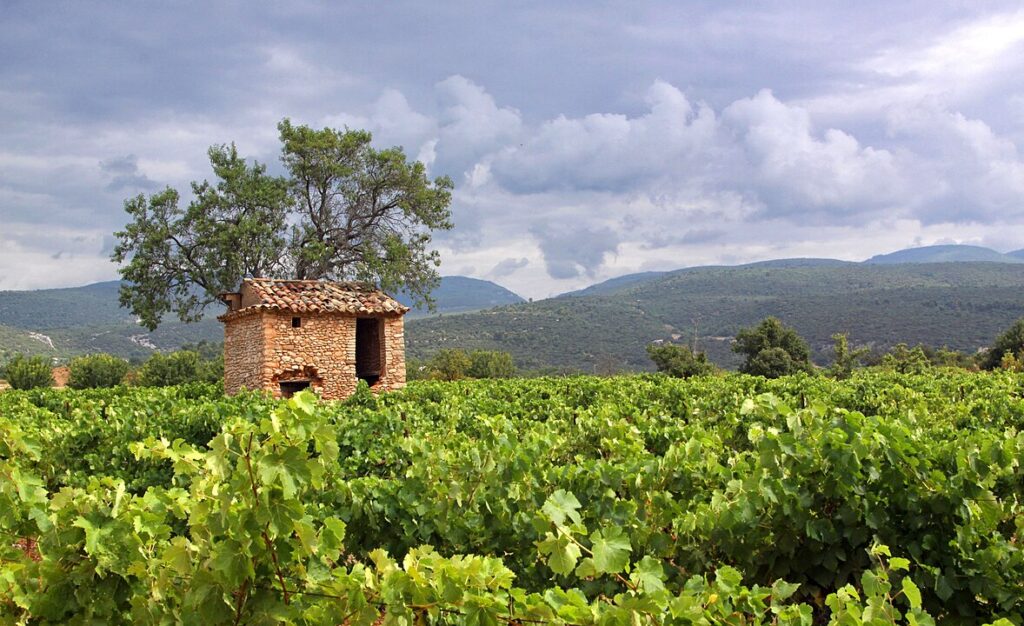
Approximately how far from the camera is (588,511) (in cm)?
456

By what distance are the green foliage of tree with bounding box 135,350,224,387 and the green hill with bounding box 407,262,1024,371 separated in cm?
3762

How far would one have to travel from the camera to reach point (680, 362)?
154ft

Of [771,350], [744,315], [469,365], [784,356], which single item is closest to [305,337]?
[469,365]

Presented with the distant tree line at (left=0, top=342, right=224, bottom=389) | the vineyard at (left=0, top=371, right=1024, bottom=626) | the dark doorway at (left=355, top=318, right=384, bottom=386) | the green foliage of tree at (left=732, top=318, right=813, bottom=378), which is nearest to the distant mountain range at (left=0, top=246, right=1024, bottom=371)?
the green foliage of tree at (left=732, top=318, right=813, bottom=378)

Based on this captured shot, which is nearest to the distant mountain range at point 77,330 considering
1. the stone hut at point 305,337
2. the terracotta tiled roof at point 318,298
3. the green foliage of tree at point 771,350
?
the terracotta tiled roof at point 318,298

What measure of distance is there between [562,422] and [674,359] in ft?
128

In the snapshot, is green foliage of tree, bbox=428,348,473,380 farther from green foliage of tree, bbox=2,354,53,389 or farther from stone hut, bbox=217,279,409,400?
stone hut, bbox=217,279,409,400

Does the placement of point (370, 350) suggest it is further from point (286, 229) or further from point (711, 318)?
point (711, 318)

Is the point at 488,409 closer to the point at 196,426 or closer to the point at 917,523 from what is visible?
the point at 196,426

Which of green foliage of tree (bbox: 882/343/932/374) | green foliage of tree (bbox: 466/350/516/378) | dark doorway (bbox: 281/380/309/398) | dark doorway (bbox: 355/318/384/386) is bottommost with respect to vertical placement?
green foliage of tree (bbox: 466/350/516/378)

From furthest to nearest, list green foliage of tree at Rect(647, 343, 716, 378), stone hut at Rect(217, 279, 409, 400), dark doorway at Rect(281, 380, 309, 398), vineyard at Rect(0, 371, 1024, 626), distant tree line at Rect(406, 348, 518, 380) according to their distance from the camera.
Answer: distant tree line at Rect(406, 348, 518, 380) → green foliage of tree at Rect(647, 343, 716, 378) → dark doorway at Rect(281, 380, 309, 398) → stone hut at Rect(217, 279, 409, 400) → vineyard at Rect(0, 371, 1024, 626)

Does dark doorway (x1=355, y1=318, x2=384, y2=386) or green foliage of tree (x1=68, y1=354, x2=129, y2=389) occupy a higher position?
dark doorway (x1=355, y1=318, x2=384, y2=386)

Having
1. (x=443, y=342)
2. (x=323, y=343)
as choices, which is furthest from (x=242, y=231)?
(x=443, y=342)

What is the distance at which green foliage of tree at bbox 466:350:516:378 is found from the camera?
176 ft
